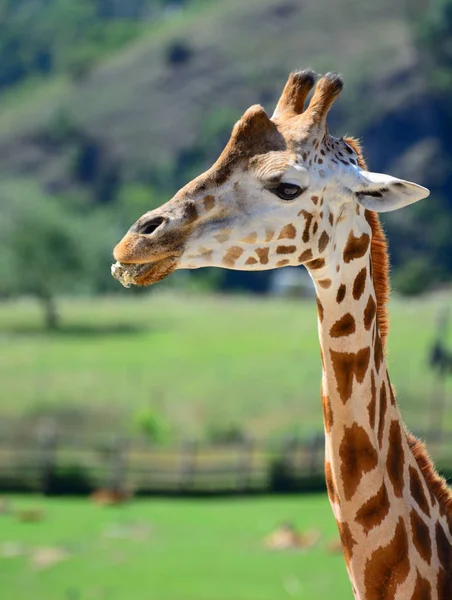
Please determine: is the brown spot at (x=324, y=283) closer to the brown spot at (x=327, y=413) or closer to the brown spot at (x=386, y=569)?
the brown spot at (x=327, y=413)

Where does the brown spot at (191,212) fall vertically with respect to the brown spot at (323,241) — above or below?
above

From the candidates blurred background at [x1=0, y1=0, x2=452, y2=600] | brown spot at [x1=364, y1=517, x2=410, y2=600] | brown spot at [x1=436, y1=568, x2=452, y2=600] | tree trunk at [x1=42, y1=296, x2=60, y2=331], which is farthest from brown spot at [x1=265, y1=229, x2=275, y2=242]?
tree trunk at [x1=42, y1=296, x2=60, y2=331]

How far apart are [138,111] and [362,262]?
286ft

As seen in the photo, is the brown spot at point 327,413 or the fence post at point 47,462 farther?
the fence post at point 47,462

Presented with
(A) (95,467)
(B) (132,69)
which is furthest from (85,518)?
(B) (132,69)

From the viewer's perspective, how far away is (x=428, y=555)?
4379 mm

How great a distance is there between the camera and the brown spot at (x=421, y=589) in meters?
4.28

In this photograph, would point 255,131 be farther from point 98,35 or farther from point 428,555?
point 98,35

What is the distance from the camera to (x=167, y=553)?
2020 centimetres

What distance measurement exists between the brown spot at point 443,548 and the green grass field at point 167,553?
11.6 m

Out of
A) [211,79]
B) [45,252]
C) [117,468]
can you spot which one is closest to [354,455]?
[117,468]

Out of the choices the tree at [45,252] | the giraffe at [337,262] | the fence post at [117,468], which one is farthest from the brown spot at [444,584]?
the tree at [45,252]

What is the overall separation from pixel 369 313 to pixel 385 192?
0.52 m

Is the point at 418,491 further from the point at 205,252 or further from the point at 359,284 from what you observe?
the point at 205,252
